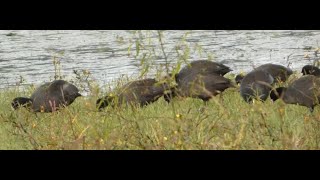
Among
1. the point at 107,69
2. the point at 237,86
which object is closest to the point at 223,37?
the point at 107,69

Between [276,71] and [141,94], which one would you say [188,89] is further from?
[276,71]

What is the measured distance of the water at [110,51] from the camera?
12461 millimetres

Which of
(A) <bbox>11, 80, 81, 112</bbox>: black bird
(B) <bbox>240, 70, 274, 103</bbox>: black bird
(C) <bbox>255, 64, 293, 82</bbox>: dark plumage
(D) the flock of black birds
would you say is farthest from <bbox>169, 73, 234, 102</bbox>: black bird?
(A) <bbox>11, 80, 81, 112</bbox>: black bird

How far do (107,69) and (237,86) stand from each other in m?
3.85

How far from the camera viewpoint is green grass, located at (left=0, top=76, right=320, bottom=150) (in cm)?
609

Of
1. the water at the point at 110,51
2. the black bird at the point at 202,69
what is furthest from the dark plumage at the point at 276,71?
the water at the point at 110,51

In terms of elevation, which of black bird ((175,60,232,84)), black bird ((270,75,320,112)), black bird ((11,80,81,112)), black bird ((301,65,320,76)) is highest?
black bird ((175,60,232,84))

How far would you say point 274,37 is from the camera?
49.3ft

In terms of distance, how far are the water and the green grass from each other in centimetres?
322

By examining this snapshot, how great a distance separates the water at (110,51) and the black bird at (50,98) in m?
2.13

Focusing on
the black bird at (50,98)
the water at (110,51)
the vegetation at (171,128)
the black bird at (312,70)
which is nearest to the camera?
the vegetation at (171,128)

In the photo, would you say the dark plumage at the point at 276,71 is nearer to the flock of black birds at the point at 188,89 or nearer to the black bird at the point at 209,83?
the flock of black birds at the point at 188,89

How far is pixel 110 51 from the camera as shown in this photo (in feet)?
45.4

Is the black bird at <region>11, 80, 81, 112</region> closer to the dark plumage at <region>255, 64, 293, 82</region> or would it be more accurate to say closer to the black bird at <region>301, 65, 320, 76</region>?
the dark plumage at <region>255, 64, 293, 82</region>
